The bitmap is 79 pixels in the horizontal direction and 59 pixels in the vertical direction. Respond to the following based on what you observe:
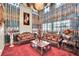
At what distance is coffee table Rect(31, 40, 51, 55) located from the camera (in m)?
1.94

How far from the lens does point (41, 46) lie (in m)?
1.95

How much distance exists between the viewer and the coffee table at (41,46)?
1.94m

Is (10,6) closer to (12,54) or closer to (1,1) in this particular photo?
(1,1)

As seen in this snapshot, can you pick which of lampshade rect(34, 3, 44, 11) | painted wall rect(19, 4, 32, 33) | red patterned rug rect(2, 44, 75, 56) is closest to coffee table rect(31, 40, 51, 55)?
red patterned rug rect(2, 44, 75, 56)

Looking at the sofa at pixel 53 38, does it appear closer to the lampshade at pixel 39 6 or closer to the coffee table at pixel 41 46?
the coffee table at pixel 41 46

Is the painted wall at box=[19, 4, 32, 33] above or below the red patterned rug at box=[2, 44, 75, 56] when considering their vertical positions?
above

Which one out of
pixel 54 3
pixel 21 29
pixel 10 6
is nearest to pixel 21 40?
pixel 21 29

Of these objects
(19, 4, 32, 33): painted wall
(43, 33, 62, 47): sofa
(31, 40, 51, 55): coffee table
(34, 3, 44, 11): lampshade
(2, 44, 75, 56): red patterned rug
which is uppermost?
(34, 3, 44, 11): lampshade

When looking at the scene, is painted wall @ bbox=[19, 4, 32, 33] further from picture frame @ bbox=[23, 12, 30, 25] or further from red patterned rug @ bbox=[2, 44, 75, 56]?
red patterned rug @ bbox=[2, 44, 75, 56]

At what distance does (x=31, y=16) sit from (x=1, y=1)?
47 centimetres

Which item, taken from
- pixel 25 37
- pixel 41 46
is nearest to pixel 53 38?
pixel 41 46

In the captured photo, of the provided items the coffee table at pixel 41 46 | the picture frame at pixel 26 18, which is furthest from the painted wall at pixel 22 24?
the coffee table at pixel 41 46

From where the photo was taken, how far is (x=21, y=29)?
6.43 ft

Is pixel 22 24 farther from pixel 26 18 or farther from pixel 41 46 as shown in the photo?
pixel 41 46
